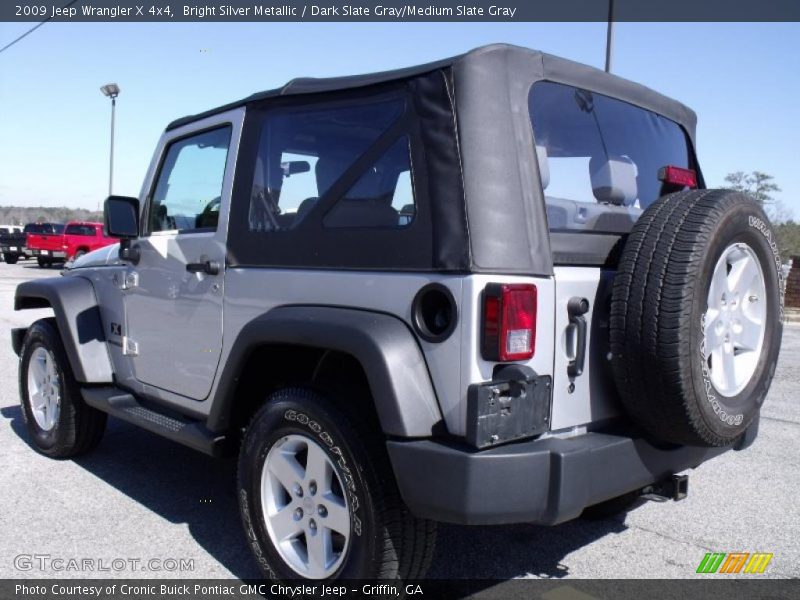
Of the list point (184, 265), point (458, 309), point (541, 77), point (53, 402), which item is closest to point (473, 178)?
point (458, 309)

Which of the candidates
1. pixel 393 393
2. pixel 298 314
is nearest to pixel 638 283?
pixel 393 393

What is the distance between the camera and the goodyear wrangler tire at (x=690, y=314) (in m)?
2.44

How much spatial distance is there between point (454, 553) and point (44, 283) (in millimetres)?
3009

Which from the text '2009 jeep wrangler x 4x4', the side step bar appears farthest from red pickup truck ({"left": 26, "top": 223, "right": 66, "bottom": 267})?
the text '2009 jeep wrangler x 4x4'

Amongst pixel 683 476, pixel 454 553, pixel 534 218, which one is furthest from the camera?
pixel 454 553

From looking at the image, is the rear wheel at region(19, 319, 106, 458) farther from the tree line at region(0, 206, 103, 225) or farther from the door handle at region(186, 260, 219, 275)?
the tree line at region(0, 206, 103, 225)

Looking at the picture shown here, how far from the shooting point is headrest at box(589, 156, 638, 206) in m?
3.25

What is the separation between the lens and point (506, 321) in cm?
235

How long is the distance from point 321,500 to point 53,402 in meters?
2.79

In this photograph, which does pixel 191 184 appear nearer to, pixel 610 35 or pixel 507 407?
pixel 507 407

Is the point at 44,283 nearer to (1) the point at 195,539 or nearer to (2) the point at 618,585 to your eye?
(1) the point at 195,539

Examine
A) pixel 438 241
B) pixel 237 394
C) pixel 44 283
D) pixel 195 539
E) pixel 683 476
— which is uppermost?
pixel 438 241

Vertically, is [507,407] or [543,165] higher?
[543,165]

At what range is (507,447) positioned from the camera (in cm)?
239
